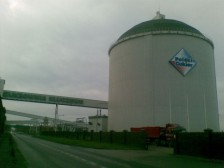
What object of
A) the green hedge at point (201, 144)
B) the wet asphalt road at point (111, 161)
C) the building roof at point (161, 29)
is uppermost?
the building roof at point (161, 29)

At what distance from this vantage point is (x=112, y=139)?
44188 millimetres

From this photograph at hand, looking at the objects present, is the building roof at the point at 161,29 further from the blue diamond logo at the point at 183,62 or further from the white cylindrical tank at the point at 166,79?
the blue diamond logo at the point at 183,62

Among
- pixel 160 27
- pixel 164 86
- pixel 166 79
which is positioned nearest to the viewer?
pixel 164 86

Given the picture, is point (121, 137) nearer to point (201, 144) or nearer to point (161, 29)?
point (201, 144)

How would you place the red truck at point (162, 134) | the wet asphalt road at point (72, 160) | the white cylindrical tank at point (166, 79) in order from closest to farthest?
the wet asphalt road at point (72, 160)
the red truck at point (162, 134)
the white cylindrical tank at point (166, 79)

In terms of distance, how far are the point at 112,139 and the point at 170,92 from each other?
1207 cm

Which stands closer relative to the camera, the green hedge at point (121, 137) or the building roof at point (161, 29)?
the green hedge at point (121, 137)

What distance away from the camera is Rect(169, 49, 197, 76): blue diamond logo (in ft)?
160

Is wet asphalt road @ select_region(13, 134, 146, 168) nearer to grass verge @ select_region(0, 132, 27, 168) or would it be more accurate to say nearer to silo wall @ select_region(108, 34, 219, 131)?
grass verge @ select_region(0, 132, 27, 168)

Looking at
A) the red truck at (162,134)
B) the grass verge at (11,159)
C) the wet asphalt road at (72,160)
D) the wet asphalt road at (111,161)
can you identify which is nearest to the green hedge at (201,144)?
the wet asphalt road at (111,161)

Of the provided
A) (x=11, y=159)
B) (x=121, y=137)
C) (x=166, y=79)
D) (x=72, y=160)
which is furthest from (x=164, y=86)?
(x=11, y=159)

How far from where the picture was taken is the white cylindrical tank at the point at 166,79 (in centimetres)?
4725

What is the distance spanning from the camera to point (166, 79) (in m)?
48.1

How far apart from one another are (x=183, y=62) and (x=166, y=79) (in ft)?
14.8
